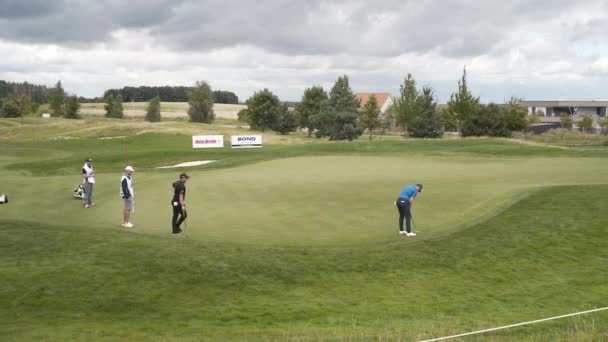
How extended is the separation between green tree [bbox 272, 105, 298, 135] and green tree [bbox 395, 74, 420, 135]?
4425 cm

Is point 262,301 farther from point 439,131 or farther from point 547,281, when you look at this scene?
point 439,131

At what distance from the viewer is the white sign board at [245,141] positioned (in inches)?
2793

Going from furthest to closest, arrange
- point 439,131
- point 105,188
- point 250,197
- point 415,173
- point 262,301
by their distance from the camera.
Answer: point 439,131, point 415,173, point 105,188, point 250,197, point 262,301

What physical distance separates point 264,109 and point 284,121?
5.44 meters

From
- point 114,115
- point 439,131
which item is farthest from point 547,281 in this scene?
point 114,115

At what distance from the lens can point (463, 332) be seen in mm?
12297

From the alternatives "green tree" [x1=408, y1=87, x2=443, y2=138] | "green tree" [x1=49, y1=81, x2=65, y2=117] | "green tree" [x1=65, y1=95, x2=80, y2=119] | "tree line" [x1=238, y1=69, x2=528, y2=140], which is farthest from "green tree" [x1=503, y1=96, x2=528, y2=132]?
"green tree" [x1=49, y1=81, x2=65, y2=117]

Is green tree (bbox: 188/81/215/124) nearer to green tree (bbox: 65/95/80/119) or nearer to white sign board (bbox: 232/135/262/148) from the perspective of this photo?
green tree (bbox: 65/95/80/119)

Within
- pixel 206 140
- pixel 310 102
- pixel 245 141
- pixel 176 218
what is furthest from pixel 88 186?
pixel 310 102

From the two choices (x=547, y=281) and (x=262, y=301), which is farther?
(x=547, y=281)

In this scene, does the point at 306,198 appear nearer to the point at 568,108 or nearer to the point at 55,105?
the point at 568,108

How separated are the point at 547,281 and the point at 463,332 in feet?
19.8

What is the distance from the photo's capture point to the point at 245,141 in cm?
7194

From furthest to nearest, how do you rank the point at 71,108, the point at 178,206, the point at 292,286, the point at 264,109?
the point at 71,108
the point at 264,109
the point at 178,206
the point at 292,286
